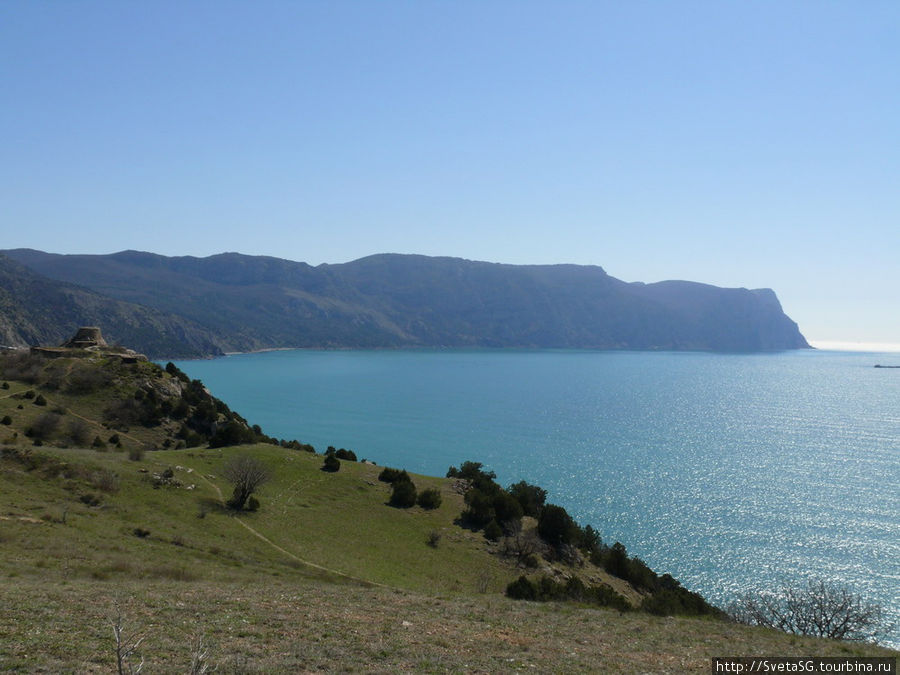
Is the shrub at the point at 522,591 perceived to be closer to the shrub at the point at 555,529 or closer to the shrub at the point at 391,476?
the shrub at the point at 555,529

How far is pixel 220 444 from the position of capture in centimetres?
5700

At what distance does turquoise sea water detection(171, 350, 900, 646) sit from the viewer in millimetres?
54750

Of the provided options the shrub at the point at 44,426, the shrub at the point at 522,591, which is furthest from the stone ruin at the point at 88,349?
the shrub at the point at 522,591

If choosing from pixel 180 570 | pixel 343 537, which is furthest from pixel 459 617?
pixel 343 537

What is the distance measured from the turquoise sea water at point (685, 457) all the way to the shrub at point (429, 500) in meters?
23.6

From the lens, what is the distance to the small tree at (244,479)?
3738 centimetres

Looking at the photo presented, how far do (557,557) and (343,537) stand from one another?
17278 mm

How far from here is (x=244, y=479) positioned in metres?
38.2

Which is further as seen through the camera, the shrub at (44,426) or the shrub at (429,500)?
the shrub at (44,426)

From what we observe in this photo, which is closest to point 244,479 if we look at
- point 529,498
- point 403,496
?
point 403,496

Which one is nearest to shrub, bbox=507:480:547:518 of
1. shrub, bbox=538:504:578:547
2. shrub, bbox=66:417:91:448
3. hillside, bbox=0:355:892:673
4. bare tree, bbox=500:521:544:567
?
shrub, bbox=538:504:578:547

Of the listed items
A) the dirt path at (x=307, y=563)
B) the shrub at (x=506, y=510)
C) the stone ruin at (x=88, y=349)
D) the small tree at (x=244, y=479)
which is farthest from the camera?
the stone ruin at (x=88, y=349)

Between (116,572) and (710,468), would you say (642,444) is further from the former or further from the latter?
(116,572)

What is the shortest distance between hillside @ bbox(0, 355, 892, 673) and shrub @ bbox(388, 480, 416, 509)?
99cm
